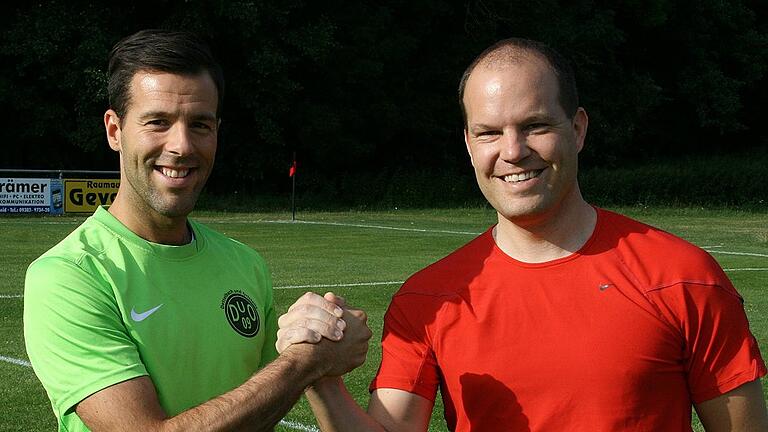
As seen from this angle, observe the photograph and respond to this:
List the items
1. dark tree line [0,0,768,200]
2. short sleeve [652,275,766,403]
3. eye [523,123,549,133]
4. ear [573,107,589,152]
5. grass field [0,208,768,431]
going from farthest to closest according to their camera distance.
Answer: dark tree line [0,0,768,200], grass field [0,208,768,431], ear [573,107,589,152], eye [523,123,549,133], short sleeve [652,275,766,403]

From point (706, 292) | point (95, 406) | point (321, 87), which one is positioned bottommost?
point (321, 87)

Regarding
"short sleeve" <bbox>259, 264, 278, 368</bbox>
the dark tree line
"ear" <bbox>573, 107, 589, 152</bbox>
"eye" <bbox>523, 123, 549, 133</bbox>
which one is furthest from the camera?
Answer: the dark tree line

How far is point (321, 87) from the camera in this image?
4669cm

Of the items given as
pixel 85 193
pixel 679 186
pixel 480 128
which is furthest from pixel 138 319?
pixel 679 186

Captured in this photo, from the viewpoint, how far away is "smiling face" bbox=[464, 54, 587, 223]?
3707 millimetres

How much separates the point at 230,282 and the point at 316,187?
42.5 m

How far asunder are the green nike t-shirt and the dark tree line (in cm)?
3768

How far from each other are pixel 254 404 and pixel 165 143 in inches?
38.3

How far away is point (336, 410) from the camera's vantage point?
12.5 feet

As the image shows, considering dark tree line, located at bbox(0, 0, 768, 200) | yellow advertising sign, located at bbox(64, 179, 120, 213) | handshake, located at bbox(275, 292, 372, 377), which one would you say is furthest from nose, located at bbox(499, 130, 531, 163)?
dark tree line, located at bbox(0, 0, 768, 200)

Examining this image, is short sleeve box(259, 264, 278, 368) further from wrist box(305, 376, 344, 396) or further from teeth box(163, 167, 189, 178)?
teeth box(163, 167, 189, 178)

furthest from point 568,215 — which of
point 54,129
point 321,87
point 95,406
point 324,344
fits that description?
point 321,87

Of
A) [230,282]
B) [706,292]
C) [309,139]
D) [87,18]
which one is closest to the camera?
[706,292]

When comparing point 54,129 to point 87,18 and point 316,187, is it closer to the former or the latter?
point 87,18
